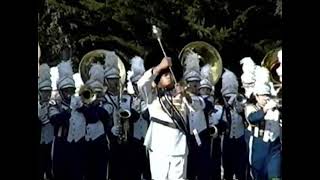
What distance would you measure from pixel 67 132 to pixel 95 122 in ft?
1.05

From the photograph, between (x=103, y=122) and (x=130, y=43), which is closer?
(x=103, y=122)

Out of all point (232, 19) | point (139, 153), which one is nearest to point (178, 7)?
point (232, 19)

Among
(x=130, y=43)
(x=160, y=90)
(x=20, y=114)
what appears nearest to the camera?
(x=20, y=114)

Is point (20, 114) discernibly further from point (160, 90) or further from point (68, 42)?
point (68, 42)

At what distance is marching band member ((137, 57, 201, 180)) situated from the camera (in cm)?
1009

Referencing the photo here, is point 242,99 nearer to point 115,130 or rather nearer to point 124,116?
point 124,116

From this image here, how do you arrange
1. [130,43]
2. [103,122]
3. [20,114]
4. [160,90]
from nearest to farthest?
1. [20,114]
2. [160,90]
3. [103,122]
4. [130,43]

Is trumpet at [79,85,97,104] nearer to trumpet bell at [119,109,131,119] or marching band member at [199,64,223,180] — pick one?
trumpet bell at [119,109,131,119]

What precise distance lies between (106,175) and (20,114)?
2714 mm

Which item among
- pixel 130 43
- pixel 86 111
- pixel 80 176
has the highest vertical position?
pixel 130 43

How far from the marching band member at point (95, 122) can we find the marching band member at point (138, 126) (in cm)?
37

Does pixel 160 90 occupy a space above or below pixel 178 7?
below

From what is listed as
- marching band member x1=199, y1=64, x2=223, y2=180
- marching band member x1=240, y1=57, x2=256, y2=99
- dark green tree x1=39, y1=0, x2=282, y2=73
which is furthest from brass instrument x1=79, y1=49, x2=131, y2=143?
dark green tree x1=39, y1=0, x2=282, y2=73

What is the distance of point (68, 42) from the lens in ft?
67.4
